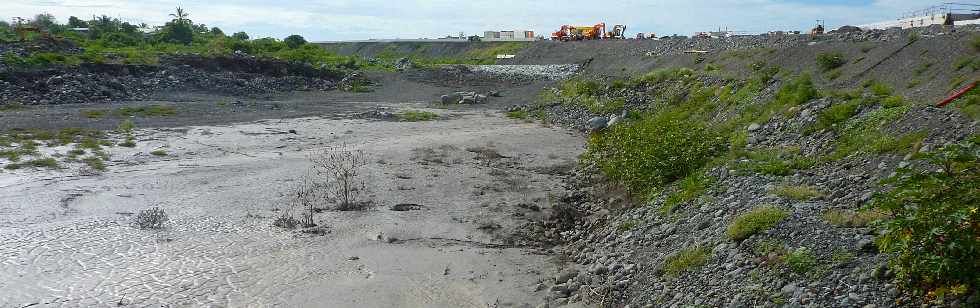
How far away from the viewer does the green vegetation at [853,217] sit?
8.84 m

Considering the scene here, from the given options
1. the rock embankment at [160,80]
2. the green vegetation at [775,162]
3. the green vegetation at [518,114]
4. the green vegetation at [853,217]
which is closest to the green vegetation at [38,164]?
the rock embankment at [160,80]

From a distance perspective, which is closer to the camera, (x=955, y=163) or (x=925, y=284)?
(x=925, y=284)

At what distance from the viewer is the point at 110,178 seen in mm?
19922

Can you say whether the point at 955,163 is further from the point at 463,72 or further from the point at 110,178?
the point at 463,72

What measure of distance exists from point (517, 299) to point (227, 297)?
4743 millimetres

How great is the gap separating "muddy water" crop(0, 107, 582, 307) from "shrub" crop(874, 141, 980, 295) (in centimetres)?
567

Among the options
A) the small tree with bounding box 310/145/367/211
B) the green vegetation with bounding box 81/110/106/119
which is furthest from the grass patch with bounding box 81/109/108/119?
the small tree with bounding box 310/145/367/211

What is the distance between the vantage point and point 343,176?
19.5 m

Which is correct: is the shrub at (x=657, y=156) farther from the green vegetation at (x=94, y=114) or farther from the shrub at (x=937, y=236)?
the green vegetation at (x=94, y=114)

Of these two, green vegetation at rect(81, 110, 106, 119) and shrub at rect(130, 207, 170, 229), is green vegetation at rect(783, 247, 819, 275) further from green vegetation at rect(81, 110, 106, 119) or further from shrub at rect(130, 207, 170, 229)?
green vegetation at rect(81, 110, 106, 119)

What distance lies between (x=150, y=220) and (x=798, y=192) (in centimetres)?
1299

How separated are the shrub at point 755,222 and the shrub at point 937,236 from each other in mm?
2440

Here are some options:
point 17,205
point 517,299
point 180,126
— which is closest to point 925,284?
point 517,299

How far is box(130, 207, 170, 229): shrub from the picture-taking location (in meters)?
14.9
